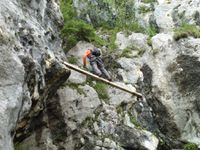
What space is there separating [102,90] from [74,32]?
13.4ft

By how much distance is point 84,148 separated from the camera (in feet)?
52.9

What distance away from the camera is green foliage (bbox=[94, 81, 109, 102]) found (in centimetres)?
1855

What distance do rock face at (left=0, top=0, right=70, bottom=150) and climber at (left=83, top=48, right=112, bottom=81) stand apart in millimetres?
2944

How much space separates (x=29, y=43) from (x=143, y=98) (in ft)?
29.3

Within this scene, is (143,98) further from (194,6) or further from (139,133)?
(194,6)

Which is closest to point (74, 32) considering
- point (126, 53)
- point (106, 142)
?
point (126, 53)

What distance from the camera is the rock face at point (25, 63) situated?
10.3 meters

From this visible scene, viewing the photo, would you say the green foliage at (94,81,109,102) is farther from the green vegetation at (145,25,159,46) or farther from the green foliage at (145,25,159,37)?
the green foliage at (145,25,159,37)

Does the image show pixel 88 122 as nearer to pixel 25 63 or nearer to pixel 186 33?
pixel 25 63

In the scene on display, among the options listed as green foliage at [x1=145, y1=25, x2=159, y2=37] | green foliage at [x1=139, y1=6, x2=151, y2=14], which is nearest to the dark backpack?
green foliage at [x1=145, y1=25, x2=159, y2=37]

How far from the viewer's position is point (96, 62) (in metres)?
19.5

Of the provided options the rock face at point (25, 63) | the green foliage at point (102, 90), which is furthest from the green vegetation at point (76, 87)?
the rock face at point (25, 63)

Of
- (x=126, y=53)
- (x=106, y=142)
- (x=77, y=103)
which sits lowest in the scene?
(x=106, y=142)

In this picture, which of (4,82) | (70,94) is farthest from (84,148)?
(4,82)
